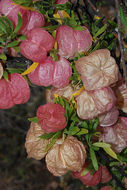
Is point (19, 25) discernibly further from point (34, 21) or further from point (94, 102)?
point (94, 102)

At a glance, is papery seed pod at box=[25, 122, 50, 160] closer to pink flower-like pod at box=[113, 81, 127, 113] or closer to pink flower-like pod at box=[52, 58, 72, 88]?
pink flower-like pod at box=[52, 58, 72, 88]

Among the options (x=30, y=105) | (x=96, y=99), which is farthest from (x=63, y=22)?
(x=30, y=105)

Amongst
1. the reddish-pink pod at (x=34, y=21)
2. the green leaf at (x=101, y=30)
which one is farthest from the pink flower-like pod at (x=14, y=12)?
the green leaf at (x=101, y=30)

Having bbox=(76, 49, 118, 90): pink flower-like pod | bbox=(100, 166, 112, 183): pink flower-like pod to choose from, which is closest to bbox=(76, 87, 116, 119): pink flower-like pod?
bbox=(76, 49, 118, 90): pink flower-like pod

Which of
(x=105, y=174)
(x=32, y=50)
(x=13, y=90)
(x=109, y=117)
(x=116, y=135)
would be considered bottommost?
(x=105, y=174)

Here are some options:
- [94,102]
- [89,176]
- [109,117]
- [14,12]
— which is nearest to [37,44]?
[14,12]

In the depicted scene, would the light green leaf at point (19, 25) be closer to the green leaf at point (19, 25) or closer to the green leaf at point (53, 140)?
the green leaf at point (19, 25)
